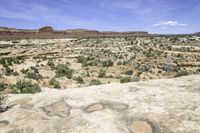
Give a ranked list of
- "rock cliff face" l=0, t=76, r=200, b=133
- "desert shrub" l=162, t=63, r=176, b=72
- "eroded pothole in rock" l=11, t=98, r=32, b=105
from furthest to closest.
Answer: "desert shrub" l=162, t=63, r=176, b=72 → "eroded pothole in rock" l=11, t=98, r=32, b=105 → "rock cliff face" l=0, t=76, r=200, b=133

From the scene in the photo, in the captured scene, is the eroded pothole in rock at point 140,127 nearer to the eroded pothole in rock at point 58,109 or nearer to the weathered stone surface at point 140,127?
the weathered stone surface at point 140,127

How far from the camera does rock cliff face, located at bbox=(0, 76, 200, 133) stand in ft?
22.1

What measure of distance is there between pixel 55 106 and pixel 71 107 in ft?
1.94

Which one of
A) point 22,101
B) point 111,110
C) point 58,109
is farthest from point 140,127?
point 22,101

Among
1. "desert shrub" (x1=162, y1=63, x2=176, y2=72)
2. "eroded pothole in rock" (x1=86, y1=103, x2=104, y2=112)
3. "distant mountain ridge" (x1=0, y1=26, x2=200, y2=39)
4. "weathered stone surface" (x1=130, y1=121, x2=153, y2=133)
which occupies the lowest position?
"desert shrub" (x1=162, y1=63, x2=176, y2=72)

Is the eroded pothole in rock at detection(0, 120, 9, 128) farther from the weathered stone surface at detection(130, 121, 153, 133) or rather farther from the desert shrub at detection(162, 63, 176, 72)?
the desert shrub at detection(162, 63, 176, 72)

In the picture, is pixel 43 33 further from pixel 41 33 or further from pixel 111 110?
pixel 111 110

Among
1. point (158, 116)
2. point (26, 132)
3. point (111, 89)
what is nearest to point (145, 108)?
point (158, 116)

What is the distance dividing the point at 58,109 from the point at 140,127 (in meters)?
2.71

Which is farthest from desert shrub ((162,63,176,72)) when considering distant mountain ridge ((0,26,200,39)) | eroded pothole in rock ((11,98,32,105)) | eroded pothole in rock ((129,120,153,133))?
distant mountain ridge ((0,26,200,39))

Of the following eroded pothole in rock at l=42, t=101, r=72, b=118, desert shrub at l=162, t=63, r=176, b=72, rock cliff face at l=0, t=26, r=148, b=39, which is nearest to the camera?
eroded pothole in rock at l=42, t=101, r=72, b=118

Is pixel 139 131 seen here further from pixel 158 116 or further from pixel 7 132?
pixel 7 132

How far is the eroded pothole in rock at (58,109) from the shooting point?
25.1 ft

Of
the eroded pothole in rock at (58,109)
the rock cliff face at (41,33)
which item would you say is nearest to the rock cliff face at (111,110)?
the eroded pothole in rock at (58,109)
